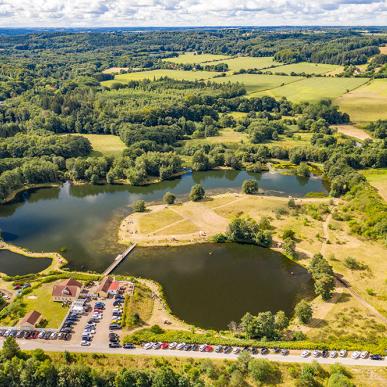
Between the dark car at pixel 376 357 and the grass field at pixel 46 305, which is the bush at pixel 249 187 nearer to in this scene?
the grass field at pixel 46 305

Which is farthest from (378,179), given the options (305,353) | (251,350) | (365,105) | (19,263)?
(19,263)

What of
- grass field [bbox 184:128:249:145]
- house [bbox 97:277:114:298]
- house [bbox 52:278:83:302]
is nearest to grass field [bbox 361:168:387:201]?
grass field [bbox 184:128:249:145]

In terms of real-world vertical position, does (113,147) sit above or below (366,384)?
below

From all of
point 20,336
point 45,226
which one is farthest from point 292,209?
point 20,336

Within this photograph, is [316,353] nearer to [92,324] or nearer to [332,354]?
[332,354]

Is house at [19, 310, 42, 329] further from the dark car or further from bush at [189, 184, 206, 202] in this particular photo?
bush at [189, 184, 206, 202]

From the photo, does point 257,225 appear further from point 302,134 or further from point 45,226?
point 302,134

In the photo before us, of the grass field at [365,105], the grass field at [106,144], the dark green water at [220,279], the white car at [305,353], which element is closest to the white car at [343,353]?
the white car at [305,353]
